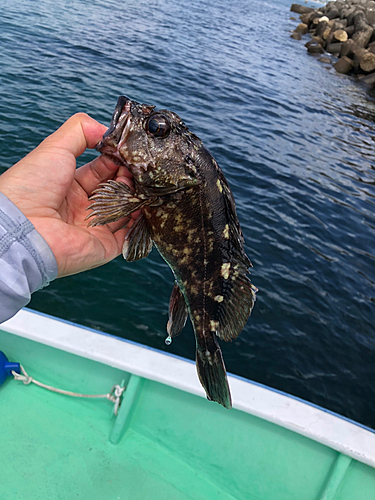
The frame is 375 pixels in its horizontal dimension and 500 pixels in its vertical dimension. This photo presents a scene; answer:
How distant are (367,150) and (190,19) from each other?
75.6 ft

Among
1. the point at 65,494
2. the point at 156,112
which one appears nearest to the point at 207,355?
the point at 156,112

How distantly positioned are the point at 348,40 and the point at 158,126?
A: 37.4 metres

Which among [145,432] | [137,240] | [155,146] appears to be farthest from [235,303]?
[145,432]

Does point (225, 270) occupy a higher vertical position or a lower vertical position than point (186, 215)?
lower

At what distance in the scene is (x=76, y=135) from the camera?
3121mm

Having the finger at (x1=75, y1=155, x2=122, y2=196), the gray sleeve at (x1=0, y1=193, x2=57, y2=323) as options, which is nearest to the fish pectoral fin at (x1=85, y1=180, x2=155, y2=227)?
the gray sleeve at (x1=0, y1=193, x2=57, y2=323)

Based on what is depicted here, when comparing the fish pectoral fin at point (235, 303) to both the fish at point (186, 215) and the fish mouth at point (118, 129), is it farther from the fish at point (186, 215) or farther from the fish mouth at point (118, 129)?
the fish mouth at point (118, 129)

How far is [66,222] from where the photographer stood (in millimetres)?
3236

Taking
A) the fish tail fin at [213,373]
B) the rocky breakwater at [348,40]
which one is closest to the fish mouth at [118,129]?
the fish tail fin at [213,373]

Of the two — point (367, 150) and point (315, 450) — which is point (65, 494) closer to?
point (315, 450)

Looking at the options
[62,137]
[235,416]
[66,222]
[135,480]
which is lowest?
[135,480]

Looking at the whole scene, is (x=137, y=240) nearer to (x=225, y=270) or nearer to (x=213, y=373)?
(x=225, y=270)

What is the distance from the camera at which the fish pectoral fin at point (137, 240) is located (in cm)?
298

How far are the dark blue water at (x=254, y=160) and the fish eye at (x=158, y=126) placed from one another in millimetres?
5039
